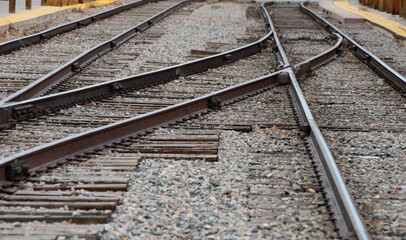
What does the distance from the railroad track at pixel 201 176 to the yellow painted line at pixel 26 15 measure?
8.75 meters

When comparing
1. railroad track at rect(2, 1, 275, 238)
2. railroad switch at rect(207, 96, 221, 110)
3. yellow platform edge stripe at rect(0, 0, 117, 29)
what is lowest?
railroad track at rect(2, 1, 275, 238)

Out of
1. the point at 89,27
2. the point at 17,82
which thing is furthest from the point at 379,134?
the point at 89,27

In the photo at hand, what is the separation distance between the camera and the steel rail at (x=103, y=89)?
21.6ft

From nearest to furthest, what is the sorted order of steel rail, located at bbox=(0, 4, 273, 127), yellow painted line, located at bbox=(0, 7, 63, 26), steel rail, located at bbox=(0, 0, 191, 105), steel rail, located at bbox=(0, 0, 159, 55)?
steel rail, located at bbox=(0, 4, 273, 127)
steel rail, located at bbox=(0, 0, 191, 105)
steel rail, located at bbox=(0, 0, 159, 55)
yellow painted line, located at bbox=(0, 7, 63, 26)

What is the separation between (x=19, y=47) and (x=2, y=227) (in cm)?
866

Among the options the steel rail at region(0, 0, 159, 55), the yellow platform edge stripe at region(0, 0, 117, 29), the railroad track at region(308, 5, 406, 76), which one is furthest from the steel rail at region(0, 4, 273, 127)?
the yellow platform edge stripe at region(0, 0, 117, 29)

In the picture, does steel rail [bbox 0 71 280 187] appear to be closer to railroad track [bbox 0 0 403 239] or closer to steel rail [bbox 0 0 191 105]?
railroad track [bbox 0 0 403 239]

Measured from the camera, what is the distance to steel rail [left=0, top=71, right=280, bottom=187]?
484 cm

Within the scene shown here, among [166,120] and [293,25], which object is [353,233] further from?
[293,25]

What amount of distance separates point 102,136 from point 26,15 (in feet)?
40.2

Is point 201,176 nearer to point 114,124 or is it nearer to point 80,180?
point 80,180

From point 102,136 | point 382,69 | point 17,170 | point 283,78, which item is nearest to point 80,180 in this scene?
point 17,170

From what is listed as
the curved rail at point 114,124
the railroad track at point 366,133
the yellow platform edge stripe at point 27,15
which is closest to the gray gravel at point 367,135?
the railroad track at point 366,133

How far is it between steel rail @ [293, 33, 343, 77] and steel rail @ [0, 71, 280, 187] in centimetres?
211
